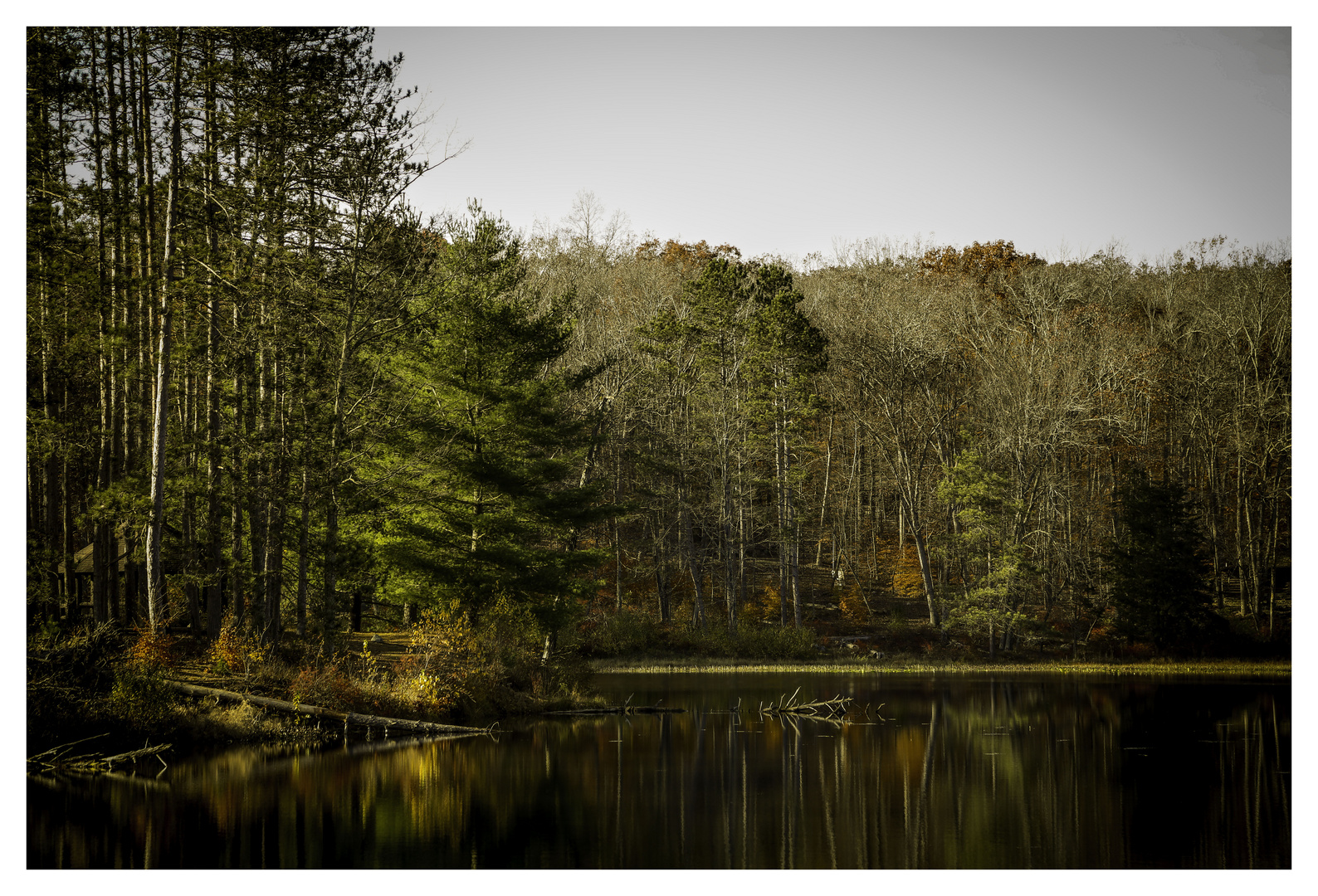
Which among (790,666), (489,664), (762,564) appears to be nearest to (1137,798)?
(489,664)

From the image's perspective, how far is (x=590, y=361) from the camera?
122ft

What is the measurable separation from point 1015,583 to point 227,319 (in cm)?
2682

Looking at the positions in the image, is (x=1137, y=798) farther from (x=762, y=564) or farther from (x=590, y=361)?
(x=762, y=564)

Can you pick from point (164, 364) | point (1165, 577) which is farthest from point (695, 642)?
point (164, 364)

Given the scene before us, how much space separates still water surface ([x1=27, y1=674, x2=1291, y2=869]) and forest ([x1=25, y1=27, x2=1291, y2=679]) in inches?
216

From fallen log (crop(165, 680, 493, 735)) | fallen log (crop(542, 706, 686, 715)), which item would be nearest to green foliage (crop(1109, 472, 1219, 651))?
fallen log (crop(542, 706, 686, 715))

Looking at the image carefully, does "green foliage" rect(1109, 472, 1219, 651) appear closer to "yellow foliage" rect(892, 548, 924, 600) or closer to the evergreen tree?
"yellow foliage" rect(892, 548, 924, 600)

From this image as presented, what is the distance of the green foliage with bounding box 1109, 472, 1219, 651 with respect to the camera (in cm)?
3391

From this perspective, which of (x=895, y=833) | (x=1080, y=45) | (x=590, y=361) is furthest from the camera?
(x=590, y=361)

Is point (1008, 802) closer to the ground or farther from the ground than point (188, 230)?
closer to the ground

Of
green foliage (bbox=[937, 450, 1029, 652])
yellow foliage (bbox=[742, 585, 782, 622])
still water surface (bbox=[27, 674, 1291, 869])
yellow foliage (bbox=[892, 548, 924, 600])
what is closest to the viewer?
still water surface (bbox=[27, 674, 1291, 869])

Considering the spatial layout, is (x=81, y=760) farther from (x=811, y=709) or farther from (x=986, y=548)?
(x=986, y=548)

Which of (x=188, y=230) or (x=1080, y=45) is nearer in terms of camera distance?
(x=1080, y=45)

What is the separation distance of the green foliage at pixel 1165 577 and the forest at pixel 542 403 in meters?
0.10
